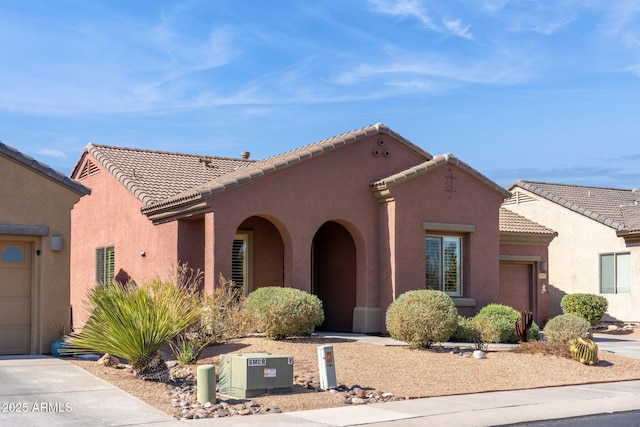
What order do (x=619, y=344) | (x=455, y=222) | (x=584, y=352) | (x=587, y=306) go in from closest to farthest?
(x=584, y=352) < (x=455, y=222) < (x=619, y=344) < (x=587, y=306)

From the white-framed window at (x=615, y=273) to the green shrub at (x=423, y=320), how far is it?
14181mm

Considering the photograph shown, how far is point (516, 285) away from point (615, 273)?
557 cm

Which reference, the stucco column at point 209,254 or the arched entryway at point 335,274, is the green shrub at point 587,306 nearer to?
the arched entryway at point 335,274

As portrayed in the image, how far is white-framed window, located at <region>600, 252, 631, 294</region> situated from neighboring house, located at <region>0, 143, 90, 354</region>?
2036 cm

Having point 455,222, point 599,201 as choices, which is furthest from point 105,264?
point 599,201

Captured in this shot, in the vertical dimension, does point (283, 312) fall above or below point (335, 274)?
below

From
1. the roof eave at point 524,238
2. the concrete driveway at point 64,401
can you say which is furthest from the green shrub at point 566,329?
the concrete driveway at point 64,401

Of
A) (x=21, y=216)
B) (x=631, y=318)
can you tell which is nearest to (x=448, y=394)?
(x=21, y=216)

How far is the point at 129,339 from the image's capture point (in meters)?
13.1

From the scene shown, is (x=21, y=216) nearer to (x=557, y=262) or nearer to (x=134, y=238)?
(x=134, y=238)

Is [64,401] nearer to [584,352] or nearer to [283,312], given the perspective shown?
[283,312]

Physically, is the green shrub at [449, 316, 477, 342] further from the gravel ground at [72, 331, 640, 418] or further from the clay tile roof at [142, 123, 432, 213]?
the clay tile roof at [142, 123, 432, 213]

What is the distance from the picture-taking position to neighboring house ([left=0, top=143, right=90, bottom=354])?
16266 millimetres

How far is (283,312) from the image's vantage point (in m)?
17.0
